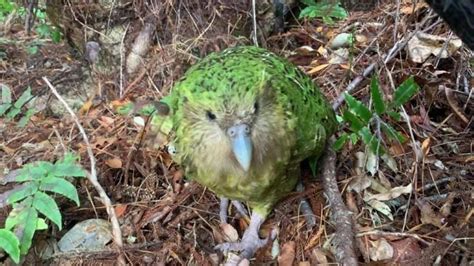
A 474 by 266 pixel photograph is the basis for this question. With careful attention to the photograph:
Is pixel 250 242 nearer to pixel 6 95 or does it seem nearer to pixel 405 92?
pixel 405 92

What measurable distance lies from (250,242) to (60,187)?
110 centimetres

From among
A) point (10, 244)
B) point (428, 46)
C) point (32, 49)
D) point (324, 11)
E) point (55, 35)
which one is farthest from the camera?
point (32, 49)

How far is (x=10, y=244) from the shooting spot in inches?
129

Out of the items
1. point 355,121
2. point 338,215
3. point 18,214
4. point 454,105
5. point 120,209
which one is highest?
point 355,121

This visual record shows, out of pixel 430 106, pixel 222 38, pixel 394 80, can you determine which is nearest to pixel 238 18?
pixel 222 38

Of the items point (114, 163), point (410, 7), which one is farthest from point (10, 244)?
point (410, 7)

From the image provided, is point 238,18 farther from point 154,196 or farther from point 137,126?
point 154,196

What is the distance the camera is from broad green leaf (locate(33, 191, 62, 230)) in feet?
11.2

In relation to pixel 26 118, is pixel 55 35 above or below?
above

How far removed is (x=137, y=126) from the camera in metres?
4.40

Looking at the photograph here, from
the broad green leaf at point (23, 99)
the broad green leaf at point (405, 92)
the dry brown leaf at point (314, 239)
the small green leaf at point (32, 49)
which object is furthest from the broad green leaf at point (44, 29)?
the broad green leaf at point (405, 92)

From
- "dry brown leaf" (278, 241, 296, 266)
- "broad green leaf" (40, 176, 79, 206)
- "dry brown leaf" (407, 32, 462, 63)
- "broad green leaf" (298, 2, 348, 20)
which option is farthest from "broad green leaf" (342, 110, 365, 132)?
"broad green leaf" (40, 176, 79, 206)

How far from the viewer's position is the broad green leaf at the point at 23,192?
3492mm

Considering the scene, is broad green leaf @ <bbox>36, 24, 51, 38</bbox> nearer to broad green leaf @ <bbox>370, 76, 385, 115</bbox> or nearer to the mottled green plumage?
the mottled green plumage
